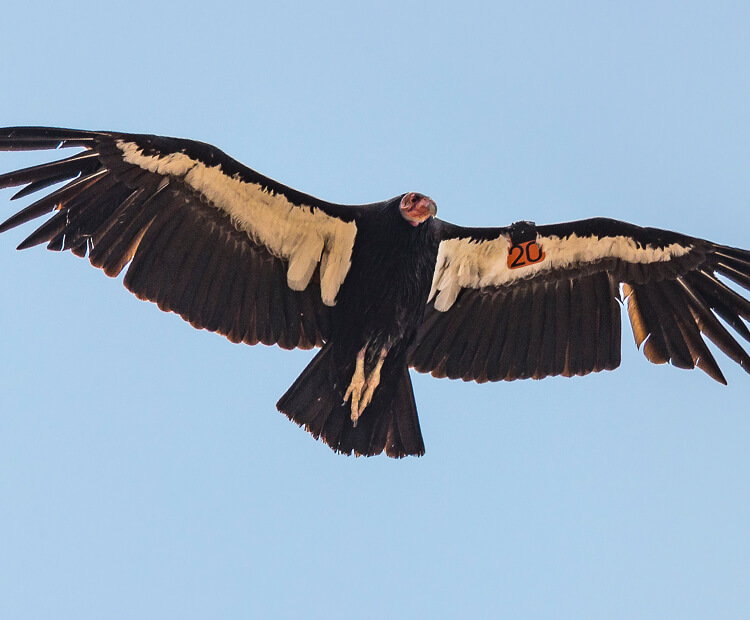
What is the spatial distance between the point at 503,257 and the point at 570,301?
76 centimetres

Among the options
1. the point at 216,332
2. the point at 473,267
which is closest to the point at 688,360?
the point at 473,267

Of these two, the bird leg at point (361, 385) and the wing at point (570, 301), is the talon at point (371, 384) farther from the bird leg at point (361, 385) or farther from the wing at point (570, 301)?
the wing at point (570, 301)

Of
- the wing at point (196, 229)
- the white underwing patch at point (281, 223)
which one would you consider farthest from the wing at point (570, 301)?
the wing at point (196, 229)

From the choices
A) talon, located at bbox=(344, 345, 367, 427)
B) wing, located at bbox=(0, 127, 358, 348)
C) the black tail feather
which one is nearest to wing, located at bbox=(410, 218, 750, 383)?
the black tail feather

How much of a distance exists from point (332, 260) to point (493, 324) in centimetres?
168

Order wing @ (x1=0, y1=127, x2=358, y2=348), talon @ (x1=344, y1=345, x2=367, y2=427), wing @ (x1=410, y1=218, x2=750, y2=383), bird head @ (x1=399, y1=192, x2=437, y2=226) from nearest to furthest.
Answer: wing @ (x1=0, y1=127, x2=358, y2=348), bird head @ (x1=399, y1=192, x2=437, y2=226), talon @ (x1=344, y1=345, x2=367, y2=427), wing @ (x1=410, y1=218, x2=750, y2=383)

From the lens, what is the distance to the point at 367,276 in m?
9.22

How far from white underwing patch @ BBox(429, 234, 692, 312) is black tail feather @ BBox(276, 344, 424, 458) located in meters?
1.01

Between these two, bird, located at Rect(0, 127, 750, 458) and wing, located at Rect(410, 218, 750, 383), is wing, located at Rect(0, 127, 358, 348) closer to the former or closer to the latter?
bird, located at Rect(0, 127, 750, 458)

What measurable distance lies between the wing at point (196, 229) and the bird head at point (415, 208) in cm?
54

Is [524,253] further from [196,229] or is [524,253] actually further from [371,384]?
[196,229]

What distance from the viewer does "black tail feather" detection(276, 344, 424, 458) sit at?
30.4ft

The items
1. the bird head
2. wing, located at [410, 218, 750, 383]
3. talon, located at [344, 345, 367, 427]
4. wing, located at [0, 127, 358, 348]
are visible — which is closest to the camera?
wing, located at [0, 127, 358, 348]

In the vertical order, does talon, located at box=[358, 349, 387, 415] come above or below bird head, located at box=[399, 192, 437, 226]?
below
